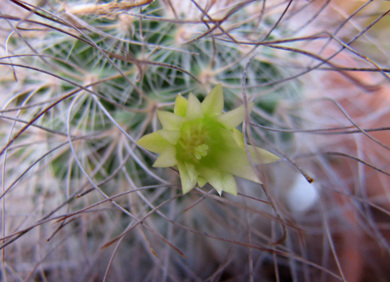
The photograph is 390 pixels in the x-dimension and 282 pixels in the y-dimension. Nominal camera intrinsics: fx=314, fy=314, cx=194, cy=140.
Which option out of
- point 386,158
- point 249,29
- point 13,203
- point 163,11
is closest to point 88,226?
point 13,203

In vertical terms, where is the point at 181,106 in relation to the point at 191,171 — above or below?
above

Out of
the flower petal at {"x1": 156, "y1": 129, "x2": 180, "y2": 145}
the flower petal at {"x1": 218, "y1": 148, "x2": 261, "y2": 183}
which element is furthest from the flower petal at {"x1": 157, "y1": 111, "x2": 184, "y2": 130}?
the flower petal at {"x1": 218, "y1": 148, "x2": 261, "y2": 183}

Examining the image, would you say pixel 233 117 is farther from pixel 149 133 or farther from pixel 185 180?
pixel 149 133

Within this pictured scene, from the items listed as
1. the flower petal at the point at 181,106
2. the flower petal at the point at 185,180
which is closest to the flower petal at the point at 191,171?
the flower petal at the point at 185,180

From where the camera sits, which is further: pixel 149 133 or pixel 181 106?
pixel 149 133

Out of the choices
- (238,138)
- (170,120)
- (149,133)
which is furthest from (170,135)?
(149,133)
